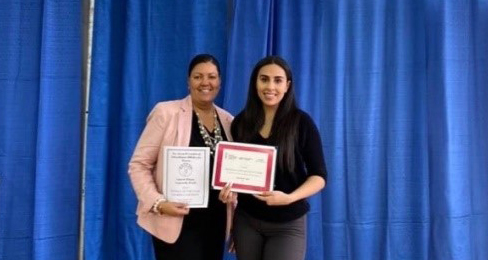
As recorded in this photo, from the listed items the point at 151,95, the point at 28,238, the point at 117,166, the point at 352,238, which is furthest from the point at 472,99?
the point at 28,238

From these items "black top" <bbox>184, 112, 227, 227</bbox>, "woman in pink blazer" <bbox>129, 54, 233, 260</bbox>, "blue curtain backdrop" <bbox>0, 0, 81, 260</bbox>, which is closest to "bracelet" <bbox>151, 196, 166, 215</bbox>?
"woman in pink blazer" <bbox>129, 54, 233, 260</bbox>

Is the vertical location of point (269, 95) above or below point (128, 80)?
below

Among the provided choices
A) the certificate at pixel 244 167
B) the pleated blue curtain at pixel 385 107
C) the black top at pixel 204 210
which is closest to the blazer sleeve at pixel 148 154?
the black top at pixel 204 210

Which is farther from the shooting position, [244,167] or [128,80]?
[128,80]

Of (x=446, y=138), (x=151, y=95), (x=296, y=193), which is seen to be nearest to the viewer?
(x=296, y=193)

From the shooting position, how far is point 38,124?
2441mm

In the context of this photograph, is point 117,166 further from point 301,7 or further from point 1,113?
point 301,7

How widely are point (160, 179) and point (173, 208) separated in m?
0.15

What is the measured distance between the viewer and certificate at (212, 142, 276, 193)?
5.33ft

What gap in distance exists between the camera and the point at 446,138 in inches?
93.3

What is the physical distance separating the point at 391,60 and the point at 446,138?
0.52m

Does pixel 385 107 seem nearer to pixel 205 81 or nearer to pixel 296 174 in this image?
pixel 296 174

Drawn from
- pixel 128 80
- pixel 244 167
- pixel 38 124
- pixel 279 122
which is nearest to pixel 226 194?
pixel 244 167

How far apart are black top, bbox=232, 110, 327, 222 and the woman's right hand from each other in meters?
0.23
